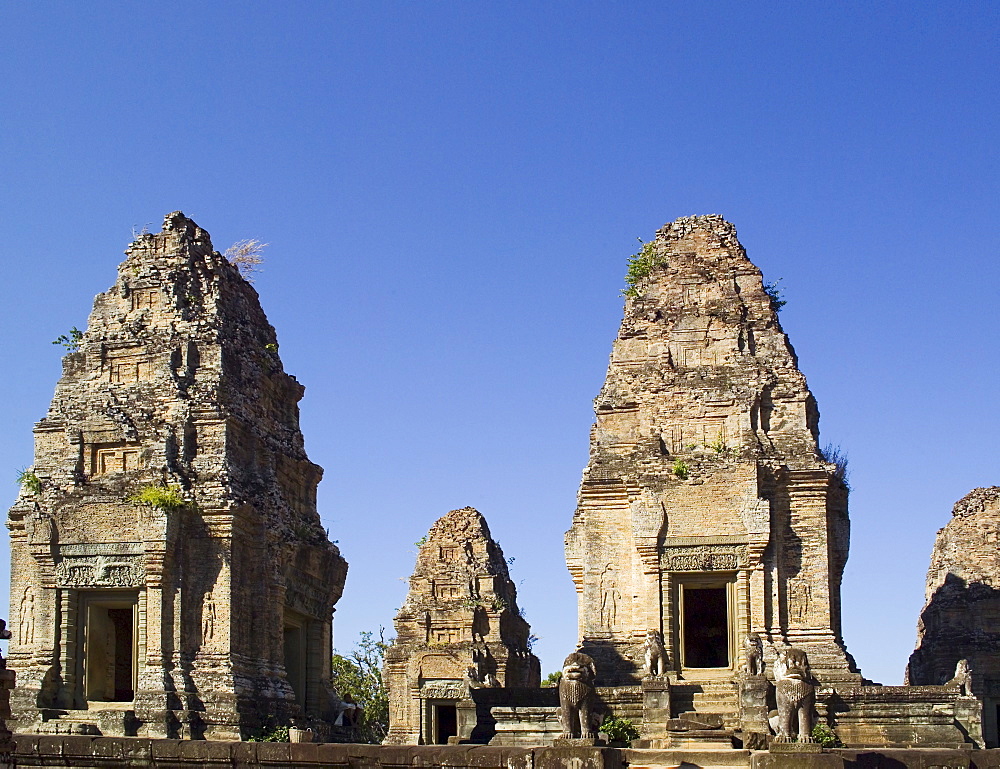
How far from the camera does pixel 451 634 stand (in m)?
40.1

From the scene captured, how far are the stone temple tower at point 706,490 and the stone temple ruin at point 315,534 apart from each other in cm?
4

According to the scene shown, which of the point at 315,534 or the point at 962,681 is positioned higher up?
the point at 315,534

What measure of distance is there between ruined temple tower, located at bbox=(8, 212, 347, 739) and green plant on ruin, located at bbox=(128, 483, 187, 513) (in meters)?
0.03

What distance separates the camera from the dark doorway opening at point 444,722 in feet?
127

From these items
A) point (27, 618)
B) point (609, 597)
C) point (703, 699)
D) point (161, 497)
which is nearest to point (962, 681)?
point (703, 699)

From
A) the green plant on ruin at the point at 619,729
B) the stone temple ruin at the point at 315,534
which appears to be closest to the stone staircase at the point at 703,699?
the stone temple ruin at the point at 315,534

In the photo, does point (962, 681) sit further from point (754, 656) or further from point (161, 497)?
point (161, 497)

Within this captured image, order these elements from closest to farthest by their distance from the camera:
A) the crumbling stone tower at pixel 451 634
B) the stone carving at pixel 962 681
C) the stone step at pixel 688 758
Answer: the stone step at pixel 688 758 < the stone carving at pixel 962 681 < the crumbling stone tower at pixel 451 634

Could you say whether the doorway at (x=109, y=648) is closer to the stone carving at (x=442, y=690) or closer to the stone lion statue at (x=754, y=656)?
the stone carving at (x=442, y=690)

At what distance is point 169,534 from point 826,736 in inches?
491

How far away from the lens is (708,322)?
30.9 m

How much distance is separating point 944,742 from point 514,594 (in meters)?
18.7

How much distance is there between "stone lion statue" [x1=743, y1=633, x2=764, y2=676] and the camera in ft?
85.9

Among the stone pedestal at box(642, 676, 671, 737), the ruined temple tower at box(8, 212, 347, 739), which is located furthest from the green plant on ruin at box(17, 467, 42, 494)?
the stone pedestal at box(642, 676, 671, 737)
